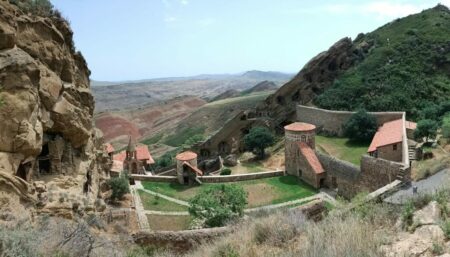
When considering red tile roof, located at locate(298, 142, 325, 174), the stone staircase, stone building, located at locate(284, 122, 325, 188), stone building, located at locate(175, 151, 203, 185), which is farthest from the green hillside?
stone building, located at locate(175, 151, 203, 185)

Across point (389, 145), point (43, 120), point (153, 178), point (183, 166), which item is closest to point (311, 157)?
point (389, 145)

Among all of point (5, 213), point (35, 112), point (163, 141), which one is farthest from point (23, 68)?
point (163, 141)

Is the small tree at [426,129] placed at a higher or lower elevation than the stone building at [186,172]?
higher

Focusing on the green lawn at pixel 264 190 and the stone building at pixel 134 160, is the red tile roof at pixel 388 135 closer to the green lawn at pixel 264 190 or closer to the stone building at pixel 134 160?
the green lawn at pixel 264 190

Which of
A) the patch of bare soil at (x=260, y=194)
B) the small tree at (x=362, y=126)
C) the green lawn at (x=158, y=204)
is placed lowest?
the green lawn at (x=158, y=204)

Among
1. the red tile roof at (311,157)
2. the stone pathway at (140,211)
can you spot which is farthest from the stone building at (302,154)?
the stone pathway at (140,211)

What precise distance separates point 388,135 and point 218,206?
54.9 ft

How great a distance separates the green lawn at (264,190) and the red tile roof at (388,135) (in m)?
6.08

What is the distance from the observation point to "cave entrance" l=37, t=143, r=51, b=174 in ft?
59.6

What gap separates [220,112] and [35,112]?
294ft

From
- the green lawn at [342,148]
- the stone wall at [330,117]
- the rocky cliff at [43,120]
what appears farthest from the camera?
the stone wall at [330,117]

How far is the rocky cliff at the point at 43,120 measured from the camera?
14.2m

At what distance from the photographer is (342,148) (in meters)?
37.8

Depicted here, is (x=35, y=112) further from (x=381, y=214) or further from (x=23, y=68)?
(x=381, y=214)
